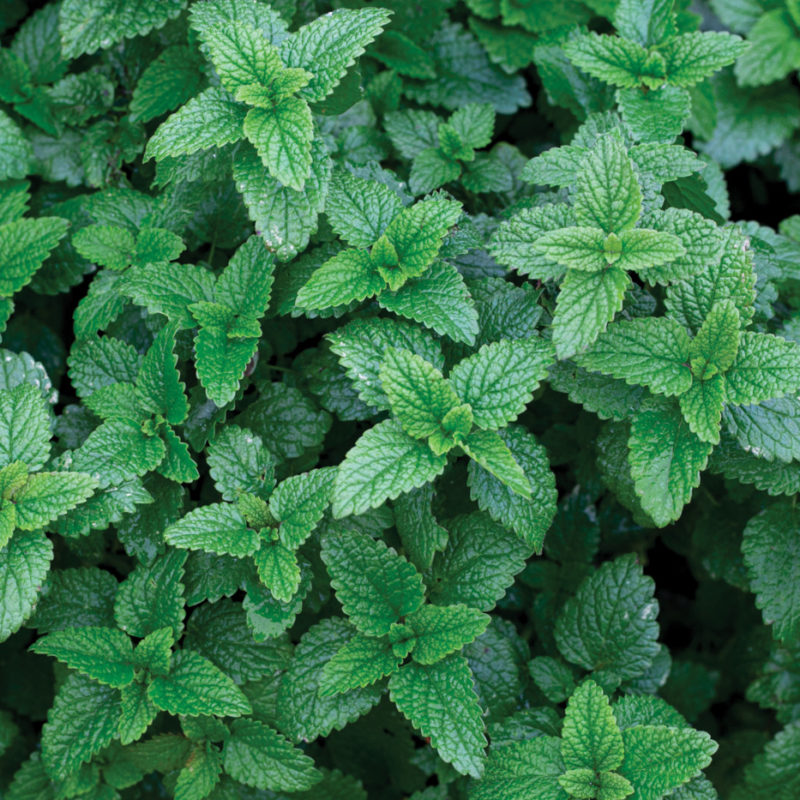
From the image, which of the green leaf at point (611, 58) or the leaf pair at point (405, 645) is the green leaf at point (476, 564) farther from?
the green leaf at point (611, 58)

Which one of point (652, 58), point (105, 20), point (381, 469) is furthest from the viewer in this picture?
point (105, 20)

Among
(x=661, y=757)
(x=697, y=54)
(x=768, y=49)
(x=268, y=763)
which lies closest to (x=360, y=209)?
(x=697, y=54)

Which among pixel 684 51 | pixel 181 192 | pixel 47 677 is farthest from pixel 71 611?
pixel 684 51

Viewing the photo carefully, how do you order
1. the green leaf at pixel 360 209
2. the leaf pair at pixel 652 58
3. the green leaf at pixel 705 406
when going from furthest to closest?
1. the leaf pair at pixel 652 58
2. the green leaf at pixel 360 209
3. the green leaf at pixel 705 406

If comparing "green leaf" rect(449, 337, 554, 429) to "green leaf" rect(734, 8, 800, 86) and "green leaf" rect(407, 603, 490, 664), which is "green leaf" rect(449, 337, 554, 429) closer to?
"green leaf" rect(407, 603, 490, 664)

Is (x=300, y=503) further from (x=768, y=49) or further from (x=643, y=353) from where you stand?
(x=768, y=49)

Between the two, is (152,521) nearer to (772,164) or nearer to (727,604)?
(727,604)

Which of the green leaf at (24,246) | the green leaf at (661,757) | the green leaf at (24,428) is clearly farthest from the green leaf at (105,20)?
the green leaf at (661,757)
